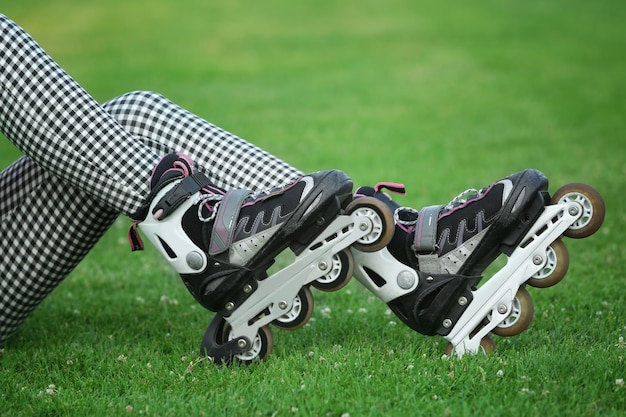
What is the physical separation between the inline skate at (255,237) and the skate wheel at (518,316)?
504mm

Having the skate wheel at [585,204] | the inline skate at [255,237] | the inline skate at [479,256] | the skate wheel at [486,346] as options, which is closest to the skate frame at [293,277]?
the inline skate at [255,237]

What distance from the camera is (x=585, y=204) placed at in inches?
111

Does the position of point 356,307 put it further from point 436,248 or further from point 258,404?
point 258,404

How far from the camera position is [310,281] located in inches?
114

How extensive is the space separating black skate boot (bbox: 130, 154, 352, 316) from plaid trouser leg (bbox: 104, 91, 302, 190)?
0.28 metres

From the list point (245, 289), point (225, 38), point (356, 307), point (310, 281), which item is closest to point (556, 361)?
point (310, 281)

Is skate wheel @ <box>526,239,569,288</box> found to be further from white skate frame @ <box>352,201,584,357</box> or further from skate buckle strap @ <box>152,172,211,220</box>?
skate buckle strap @ <box>152,172,211,220</box>

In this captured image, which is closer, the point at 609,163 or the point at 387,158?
the point at 609,163

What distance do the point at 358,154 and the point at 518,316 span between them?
5891 millimetres

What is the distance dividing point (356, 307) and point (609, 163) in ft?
14.7

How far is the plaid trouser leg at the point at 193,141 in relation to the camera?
320cm

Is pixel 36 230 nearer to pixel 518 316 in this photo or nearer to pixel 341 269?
pixel 341 269

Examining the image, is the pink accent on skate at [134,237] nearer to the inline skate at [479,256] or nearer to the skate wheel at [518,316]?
the inline skate at [479,256]

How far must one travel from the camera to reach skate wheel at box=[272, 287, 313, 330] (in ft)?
9.68
